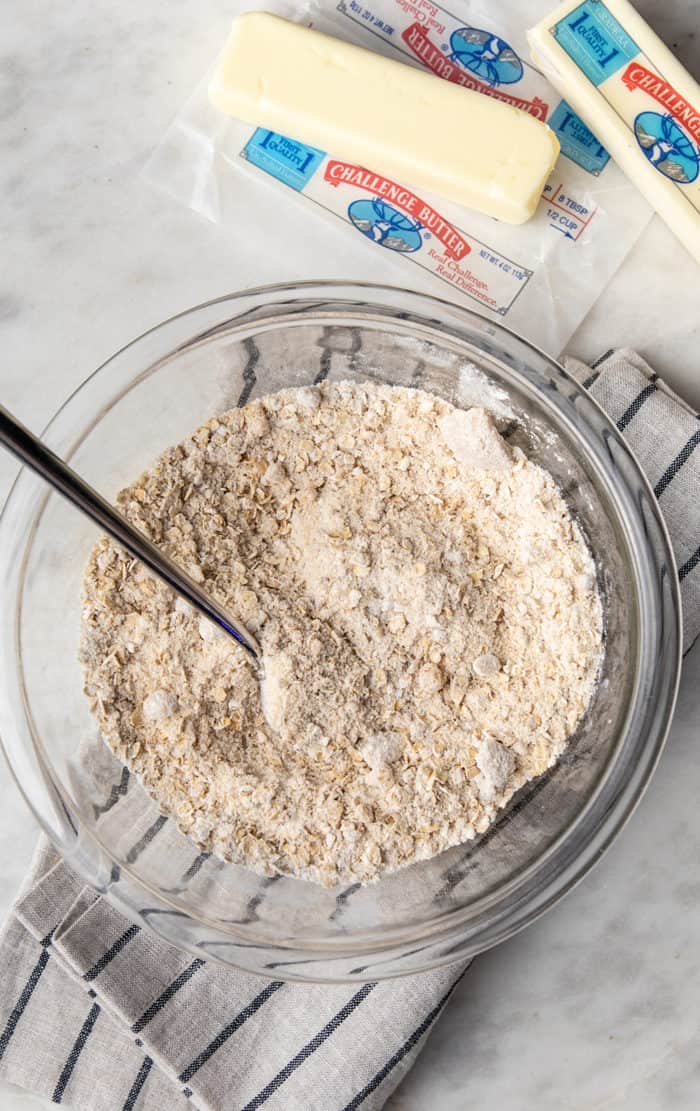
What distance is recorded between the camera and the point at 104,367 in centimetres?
88

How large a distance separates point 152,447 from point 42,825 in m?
0.35

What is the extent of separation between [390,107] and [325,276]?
17 centimetres

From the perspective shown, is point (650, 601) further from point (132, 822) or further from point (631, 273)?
point (132, 822)

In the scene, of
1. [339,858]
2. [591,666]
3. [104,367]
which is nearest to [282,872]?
[339,858]

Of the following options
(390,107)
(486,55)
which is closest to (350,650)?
(390,107)

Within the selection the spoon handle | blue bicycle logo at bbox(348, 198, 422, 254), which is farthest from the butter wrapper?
the spoon handle

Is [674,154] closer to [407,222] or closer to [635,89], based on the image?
[635,89]

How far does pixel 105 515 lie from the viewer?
62 centimetres

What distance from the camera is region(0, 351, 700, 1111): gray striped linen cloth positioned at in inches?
36.9

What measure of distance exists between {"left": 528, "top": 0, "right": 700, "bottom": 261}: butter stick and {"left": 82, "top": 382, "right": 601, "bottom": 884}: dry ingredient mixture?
12.5 inches

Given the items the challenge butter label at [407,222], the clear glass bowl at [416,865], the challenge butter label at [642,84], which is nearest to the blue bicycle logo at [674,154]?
the challenge butter label at [642,84]

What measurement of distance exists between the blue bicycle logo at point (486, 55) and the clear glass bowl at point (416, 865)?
1.00 feet

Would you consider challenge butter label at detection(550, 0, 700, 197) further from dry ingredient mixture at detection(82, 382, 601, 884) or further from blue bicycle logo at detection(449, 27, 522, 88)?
dry ingredient mixture at detection(82, 382, 601, 884)

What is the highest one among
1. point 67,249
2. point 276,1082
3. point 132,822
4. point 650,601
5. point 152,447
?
point 67,249
